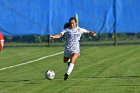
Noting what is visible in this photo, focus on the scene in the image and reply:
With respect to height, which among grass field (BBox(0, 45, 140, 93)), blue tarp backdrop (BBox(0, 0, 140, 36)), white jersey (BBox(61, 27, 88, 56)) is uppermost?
blue tarp backdrop (BBox(0, 0, 140, 36))

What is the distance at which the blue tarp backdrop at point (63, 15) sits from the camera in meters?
32.5

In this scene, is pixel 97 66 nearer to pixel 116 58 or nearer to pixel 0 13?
pixel 116 58

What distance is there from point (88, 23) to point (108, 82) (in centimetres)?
1740

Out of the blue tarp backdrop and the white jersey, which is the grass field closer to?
the white jersey

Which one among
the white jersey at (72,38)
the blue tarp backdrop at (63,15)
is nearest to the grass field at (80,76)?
the white jersey at (72,38)

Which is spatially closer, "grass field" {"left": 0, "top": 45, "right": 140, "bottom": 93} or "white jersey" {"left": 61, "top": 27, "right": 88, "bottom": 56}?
"grass field" {"left": 0, "top": 45, "right": 140, "bottom": 93}

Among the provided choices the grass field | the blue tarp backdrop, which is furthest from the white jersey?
the blue tarp backdrop

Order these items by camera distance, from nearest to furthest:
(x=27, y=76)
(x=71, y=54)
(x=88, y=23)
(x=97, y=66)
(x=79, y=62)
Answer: (x=71, y=54) → (x=27, y=76) → (x=97, y=66) → (x=79, y=62) → (x=88, y=23)

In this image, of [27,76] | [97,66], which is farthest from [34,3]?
[27,76]

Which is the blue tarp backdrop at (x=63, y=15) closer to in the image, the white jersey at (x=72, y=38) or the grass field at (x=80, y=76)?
the grass field at (x=80, y=76)

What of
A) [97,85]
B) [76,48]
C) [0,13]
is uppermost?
[0,13]

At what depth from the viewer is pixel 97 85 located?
1458 cm

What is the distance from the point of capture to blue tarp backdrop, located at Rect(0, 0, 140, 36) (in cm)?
3253

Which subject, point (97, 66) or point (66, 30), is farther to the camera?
point (97, 66)
